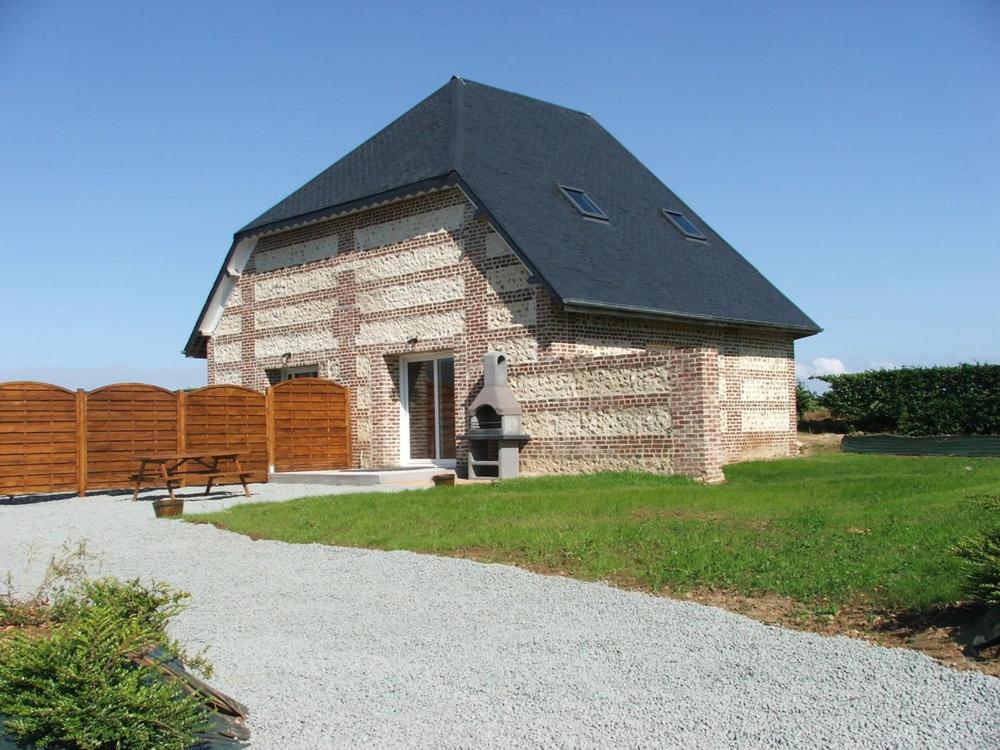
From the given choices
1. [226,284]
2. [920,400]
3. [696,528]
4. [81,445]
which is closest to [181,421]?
[81,445]

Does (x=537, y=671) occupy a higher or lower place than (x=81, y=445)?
lower

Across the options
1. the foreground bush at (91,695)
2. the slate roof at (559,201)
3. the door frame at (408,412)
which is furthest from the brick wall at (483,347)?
the foreground bush at (91,695)

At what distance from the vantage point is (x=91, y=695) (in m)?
4.02

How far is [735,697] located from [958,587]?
2.39 m

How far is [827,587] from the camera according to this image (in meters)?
7.08

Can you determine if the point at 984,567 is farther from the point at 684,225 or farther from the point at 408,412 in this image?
the point at 684,225

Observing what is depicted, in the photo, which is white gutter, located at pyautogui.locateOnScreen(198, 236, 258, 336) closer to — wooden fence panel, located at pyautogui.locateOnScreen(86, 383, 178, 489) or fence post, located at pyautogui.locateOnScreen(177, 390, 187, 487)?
fence post, located at pyautogui.locateOnScreen(177, 390, 187, 487)

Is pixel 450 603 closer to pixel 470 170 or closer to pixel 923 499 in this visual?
pixel 923 499

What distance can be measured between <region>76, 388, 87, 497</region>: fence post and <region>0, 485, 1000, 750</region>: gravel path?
30.8 ft

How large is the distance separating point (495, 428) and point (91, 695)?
1356 centimetres

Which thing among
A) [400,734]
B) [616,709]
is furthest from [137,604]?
[616,709]

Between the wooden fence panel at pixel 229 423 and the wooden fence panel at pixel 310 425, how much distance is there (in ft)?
2.24

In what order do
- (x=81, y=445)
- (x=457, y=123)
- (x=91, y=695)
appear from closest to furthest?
1. (x=91, y=695)
2. (x=81, y=445)
3. (x=457, y=123)

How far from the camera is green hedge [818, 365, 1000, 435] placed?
871 inches
